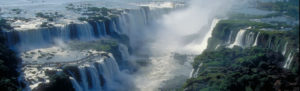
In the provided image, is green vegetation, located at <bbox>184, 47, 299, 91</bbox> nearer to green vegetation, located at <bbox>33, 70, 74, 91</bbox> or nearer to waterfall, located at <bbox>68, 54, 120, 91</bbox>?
waterfall, located at <bbox>68, 54, 120, 91</bbox>

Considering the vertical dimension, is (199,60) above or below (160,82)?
above

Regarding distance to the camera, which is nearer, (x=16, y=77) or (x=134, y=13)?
(x=16, y=77)

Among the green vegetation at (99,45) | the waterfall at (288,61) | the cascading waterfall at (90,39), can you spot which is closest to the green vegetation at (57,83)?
the cascading waterfall at (90,39)

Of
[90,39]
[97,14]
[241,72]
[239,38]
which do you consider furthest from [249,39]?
[97,14]

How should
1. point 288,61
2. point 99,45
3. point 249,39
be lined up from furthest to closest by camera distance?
point 99,45, point 249,39, point 288,61

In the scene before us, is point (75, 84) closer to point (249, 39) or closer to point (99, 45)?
point (99, 45)

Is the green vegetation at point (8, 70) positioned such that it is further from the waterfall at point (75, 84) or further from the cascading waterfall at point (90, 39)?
the waterfall at point (75, 84)

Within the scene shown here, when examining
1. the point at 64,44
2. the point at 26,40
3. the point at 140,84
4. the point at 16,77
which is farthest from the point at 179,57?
the point at 16,77

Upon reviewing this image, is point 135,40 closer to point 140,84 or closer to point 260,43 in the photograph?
point 140,84
